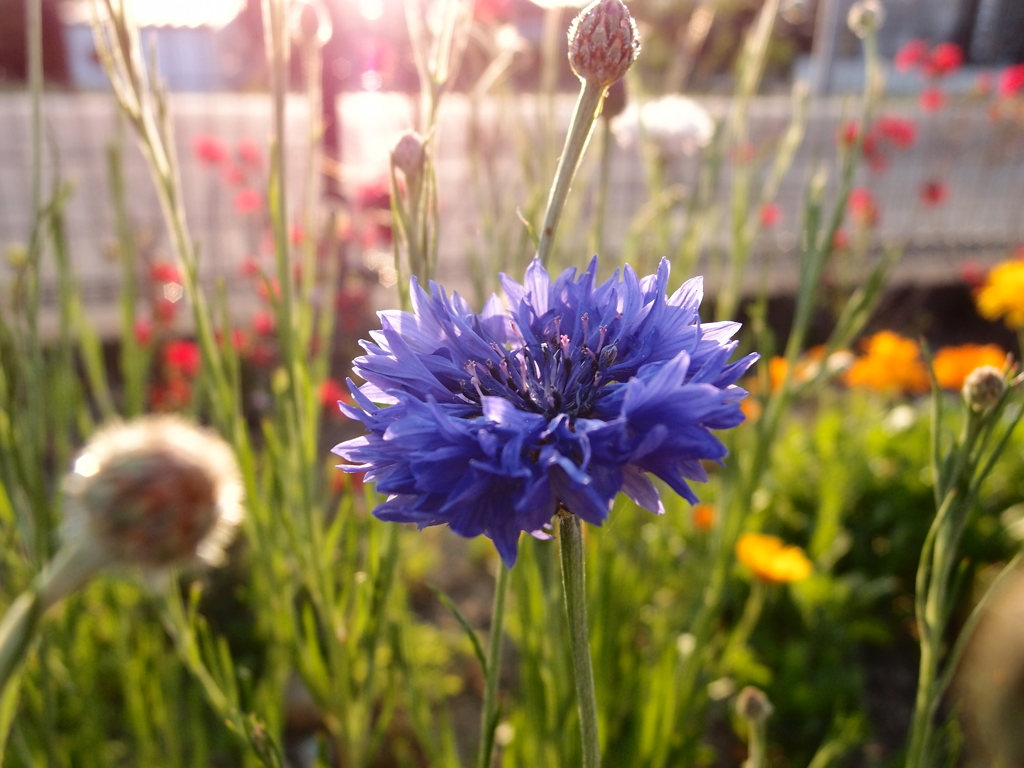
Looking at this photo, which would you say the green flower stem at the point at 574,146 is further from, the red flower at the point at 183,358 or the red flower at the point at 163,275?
the red flower at the point at 163,275

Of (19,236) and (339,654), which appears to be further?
(19,236)

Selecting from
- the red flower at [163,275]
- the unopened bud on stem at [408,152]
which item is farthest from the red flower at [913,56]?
the unopened bud on stem at [408,152]

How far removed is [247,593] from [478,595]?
47 centimetres

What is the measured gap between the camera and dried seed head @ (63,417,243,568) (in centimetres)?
36

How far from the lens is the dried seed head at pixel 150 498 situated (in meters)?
0.36

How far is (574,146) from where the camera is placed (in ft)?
1.29

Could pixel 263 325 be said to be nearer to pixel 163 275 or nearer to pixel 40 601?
pixel 163 275

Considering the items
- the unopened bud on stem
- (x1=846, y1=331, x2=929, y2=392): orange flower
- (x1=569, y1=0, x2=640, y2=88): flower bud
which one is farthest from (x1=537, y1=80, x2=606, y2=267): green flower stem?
(x1=846, y1=331, x2=929, y2=392): orange flower

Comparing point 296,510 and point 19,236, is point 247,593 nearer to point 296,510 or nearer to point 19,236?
point 296,510

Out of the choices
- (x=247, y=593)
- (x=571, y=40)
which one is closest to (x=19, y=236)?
(x=247, y=593)

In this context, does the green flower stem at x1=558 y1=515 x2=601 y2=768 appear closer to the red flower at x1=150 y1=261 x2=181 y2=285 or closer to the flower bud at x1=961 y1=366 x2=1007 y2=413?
the flower bud at x1=961 y1=366 x2=1007 y2=413

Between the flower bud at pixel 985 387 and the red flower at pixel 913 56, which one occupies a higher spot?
the red flower at pixel 913 56

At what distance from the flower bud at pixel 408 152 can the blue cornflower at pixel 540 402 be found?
106mm

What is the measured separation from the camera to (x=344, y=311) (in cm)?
221
